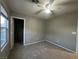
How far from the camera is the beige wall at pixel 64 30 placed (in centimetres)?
445

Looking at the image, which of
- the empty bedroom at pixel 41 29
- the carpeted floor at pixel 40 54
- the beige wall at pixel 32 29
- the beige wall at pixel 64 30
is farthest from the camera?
the beige wall at pixel 32 29

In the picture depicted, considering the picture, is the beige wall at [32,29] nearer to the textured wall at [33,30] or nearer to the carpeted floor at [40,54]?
the textured wall at [33,30]

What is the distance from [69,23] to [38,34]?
3215mm

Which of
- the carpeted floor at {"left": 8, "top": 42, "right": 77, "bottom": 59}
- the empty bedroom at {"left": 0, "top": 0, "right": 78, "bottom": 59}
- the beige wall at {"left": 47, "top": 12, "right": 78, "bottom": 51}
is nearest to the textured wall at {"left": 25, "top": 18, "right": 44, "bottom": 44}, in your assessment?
the empty bedroom at {"left": 0, "top": 0, "right": 78, "bottom": 59}

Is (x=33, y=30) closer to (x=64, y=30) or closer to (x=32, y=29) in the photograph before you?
(x=32, y=29)

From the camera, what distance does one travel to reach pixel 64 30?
5184 mm

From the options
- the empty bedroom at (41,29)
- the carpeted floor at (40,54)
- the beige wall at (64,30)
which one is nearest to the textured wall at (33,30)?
the empty bedroom at (41,29)

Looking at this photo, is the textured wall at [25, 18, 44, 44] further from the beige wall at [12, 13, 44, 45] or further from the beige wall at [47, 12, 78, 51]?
the beige wall at [47, 12, 78, 51]

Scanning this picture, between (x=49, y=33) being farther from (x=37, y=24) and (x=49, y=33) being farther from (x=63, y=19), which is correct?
(x=63, y=19)

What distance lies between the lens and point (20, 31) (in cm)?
761

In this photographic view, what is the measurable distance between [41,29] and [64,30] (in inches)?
107

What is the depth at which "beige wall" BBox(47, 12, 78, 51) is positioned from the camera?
4447 mm

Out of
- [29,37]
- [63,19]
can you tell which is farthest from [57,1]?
[29,37]

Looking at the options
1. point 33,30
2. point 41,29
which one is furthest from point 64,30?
point 41,29
